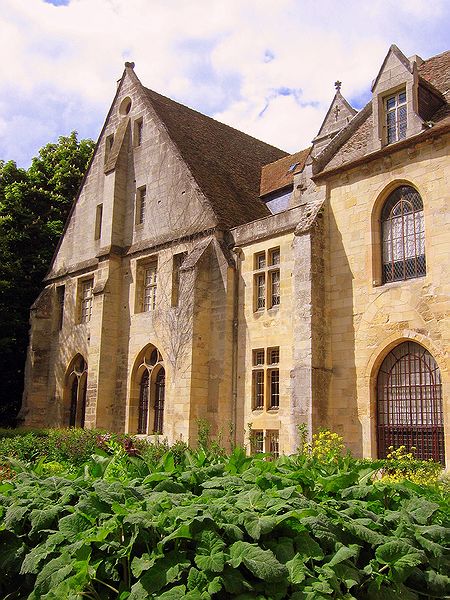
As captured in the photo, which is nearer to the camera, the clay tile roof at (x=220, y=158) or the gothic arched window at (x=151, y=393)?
the gothic arched window at (x=151, y=393)

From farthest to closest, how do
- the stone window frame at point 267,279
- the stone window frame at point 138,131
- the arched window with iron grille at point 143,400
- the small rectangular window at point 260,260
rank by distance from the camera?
the stone window frame at point 138,131
the arched window with iron grille at point 143,400
the small rectangular window at point 260,260
the stone window frame at point 267,279

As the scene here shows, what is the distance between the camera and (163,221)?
72.9ft

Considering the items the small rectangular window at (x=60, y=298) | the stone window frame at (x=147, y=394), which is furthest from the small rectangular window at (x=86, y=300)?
the stone window frame at (x=147, y=394)

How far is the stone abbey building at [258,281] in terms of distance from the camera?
48.5 feet

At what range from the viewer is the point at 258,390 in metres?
18.2

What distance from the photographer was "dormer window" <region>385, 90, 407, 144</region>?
15.7 metres

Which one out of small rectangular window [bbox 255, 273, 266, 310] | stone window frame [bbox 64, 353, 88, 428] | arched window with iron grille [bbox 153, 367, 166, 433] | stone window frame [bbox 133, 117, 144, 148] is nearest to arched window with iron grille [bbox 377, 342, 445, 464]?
small rectangular window [bbox 255, 273, 266, 310]

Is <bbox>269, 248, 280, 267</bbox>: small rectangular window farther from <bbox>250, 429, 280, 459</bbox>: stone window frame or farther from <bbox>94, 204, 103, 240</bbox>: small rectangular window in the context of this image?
<bbox>94, 204, 103, 240</bbox>: small rectangular window

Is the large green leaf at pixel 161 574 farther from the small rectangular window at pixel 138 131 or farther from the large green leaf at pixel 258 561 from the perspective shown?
the small rectangular window at pixel 138 131

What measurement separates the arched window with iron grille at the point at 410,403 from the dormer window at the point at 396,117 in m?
5.26

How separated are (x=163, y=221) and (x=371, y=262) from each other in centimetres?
895

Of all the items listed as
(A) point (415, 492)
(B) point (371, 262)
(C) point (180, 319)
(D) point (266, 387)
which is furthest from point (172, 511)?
(C) point (180, 319)

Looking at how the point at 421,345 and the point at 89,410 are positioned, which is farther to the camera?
the point at 89,410

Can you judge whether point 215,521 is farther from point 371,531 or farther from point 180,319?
point 180,319
